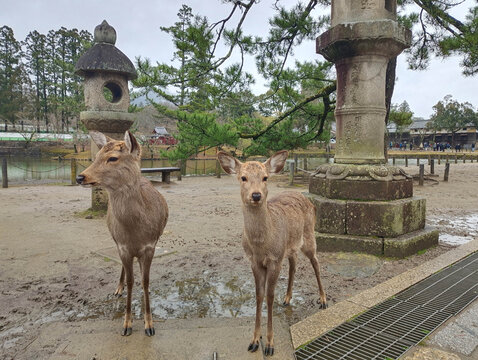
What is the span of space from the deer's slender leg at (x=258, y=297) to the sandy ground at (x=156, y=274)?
1.92 feet

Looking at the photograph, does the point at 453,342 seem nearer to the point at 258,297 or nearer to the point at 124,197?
the point at 258,297

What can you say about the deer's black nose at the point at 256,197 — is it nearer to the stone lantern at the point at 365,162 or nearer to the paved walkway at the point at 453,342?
the paved walkway at the point at 453,342

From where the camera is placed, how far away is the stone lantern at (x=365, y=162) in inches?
180

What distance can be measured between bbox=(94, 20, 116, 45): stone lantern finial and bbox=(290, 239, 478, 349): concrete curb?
7.59 meters

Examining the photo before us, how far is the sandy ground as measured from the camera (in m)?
3.03

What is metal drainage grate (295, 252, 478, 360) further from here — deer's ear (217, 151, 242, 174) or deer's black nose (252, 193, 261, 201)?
deer's ear (217, 151, 242, 174)

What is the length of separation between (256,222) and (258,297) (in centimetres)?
58

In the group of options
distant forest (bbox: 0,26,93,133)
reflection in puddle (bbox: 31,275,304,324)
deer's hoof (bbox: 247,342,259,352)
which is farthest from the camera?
distant forest (bbox: 0,26,93,133)

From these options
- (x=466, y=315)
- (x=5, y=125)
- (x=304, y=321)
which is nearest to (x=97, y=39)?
(x=304, y=321)

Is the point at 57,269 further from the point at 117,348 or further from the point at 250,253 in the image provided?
the point at 250,253

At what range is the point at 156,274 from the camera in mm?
4027

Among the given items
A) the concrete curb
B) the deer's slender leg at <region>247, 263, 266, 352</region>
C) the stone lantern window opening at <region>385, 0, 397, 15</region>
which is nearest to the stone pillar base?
the concrete curb

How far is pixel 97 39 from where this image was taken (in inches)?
299

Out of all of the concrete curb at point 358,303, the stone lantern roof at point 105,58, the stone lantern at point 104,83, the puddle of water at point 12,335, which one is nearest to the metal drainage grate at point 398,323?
the concrete curb at point 358,303
